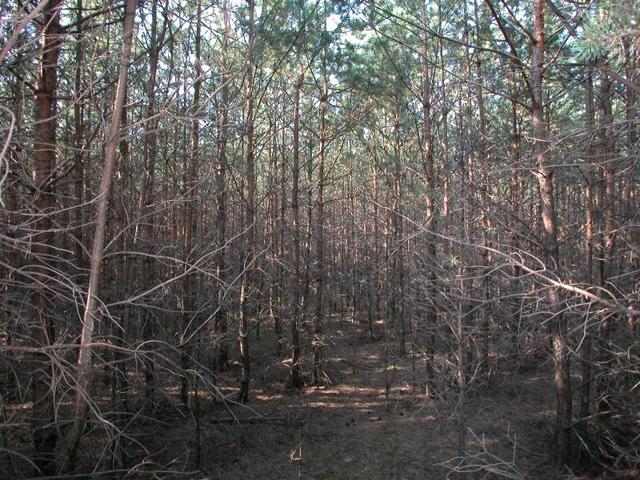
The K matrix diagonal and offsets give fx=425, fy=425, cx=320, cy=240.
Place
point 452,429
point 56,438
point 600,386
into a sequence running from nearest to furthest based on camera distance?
point 56,438, point 600,386, point 452,429

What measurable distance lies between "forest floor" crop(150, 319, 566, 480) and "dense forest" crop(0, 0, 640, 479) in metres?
0.06

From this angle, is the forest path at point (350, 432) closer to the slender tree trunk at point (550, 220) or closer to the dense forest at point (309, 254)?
the dense forest at point (309, 254)

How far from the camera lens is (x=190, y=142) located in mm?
11055

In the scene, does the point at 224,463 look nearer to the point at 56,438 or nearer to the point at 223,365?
the point at 56,438

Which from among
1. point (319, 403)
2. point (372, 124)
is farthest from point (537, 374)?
point (372, 124)

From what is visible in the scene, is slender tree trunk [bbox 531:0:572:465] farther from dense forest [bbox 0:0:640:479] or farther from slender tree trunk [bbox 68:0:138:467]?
slender tree trunk [bbox 68:0:138:467]

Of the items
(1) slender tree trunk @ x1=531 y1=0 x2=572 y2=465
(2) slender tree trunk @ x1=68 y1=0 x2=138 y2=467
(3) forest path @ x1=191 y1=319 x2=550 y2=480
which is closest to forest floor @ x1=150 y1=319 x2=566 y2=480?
(3) forest path @ x1=191 y1=319 x2=550 y2=480

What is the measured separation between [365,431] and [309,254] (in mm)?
4803

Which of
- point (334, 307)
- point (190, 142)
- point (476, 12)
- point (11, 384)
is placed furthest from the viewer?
point (334, 307)

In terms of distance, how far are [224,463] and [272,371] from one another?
498 cm

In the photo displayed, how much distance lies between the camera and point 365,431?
851cm

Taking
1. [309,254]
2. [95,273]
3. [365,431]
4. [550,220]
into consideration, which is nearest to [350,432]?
[365,431]

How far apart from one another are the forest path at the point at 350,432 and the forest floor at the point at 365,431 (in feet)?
0.06

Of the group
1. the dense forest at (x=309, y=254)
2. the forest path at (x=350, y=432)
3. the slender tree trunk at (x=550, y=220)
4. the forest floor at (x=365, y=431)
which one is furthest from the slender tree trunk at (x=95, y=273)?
the slender tree trunk at (x=550, y=220)
